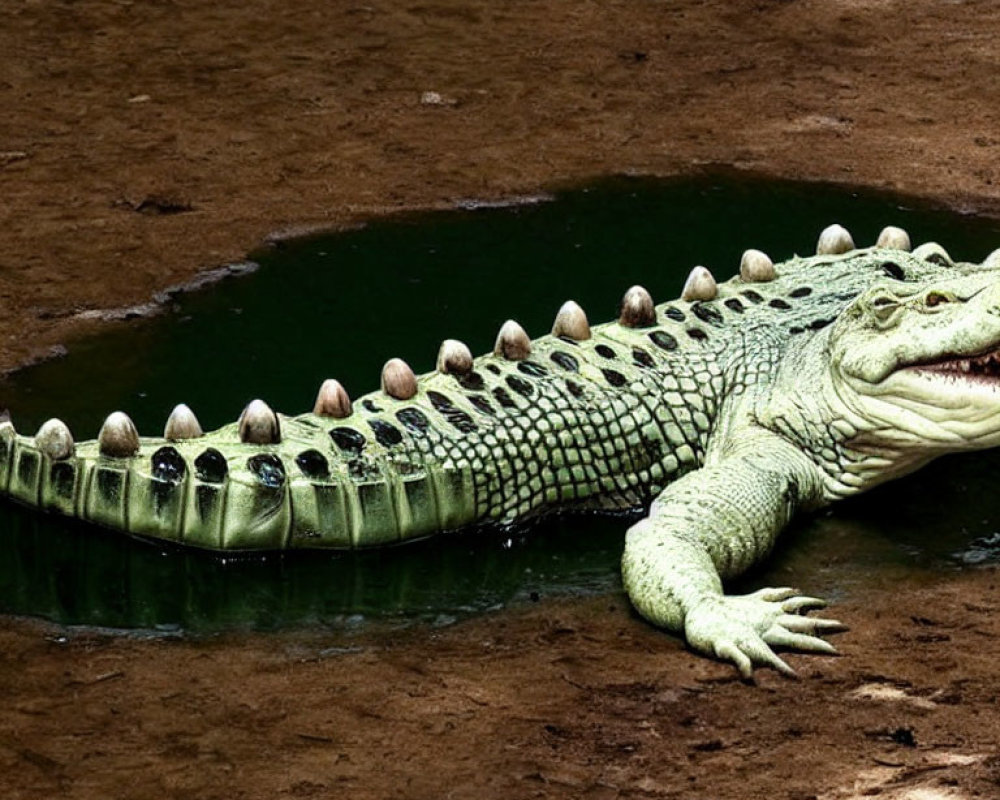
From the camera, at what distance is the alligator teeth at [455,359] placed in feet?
24.7

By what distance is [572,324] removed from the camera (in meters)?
7.80

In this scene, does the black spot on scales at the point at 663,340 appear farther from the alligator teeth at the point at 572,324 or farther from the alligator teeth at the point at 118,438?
the alligator teeth at the point at 118,438

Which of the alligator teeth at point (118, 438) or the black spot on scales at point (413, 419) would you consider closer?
the alligator teeth at point (118, 438)

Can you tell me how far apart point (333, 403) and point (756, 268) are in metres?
1.73

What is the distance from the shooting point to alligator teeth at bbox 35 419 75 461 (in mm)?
7121

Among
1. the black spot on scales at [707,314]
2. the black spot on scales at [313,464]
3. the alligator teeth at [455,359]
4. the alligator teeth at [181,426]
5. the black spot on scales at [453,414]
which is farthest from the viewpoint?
the black spot on scales at [707,314]

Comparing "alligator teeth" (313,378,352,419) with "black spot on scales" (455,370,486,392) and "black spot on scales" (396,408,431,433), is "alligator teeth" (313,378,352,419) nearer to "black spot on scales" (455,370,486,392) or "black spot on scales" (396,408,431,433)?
"black spot on scales" (396,408,431,433)

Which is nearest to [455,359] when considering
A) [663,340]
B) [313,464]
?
[313,464]

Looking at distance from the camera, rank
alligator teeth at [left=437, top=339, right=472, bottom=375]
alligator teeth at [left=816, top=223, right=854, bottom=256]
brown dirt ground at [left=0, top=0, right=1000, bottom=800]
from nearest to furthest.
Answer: brown dirt ground at [left=0, top=0, right=1000, bottom=800], alligator teeth at [left=437, top=339, right=472, bottom=375], alligator teeth at [left=816, top=223, right=854, bottom=256]

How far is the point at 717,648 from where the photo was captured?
643 cm

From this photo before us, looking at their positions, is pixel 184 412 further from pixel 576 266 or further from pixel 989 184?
pixel 989 184

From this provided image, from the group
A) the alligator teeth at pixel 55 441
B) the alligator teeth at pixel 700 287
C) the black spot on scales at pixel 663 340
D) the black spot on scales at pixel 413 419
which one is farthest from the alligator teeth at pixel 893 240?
the alligator teeth at pixel 55 441

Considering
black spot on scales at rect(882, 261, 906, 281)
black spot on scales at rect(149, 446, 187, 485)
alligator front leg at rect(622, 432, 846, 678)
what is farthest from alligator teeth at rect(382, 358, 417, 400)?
black spot on scales at rect(882, 261, 906, 281)

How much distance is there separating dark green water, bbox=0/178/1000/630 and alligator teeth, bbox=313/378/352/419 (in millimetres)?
471
